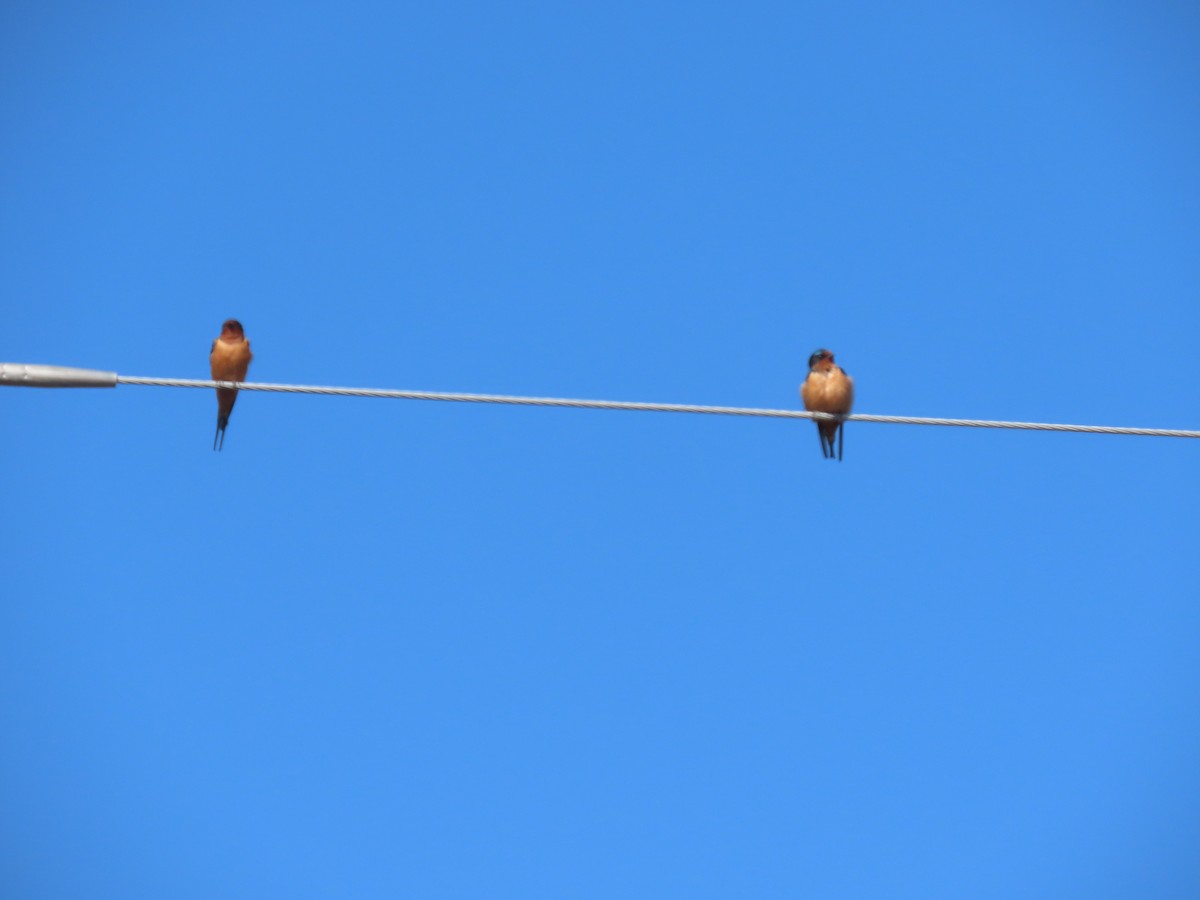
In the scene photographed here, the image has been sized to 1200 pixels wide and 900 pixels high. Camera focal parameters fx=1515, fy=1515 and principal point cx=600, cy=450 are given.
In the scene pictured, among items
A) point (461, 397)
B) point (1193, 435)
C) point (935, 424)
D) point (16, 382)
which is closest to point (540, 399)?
point (461, 397)

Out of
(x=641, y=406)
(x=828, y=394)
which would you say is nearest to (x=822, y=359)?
(x=828, y=394)

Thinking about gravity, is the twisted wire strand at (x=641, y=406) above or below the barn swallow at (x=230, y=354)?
below

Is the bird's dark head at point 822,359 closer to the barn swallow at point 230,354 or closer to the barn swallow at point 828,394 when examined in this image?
the barn swallow at point 828,394

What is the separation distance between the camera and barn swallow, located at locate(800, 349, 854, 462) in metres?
11.5

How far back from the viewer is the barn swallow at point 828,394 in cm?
1155

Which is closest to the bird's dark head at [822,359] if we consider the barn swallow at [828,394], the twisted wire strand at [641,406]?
the barn swallow at [828,394]

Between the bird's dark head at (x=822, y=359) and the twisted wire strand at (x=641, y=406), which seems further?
the bird's dark head at (x=822, y=359)

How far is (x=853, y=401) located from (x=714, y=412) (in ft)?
15.2

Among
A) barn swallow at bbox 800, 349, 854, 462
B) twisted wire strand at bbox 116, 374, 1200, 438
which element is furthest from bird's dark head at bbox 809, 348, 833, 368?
twisted wire strand at bbox 116, 374, 1200, 438

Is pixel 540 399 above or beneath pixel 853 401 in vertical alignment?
beneath

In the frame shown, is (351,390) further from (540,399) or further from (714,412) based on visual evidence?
(714,412)

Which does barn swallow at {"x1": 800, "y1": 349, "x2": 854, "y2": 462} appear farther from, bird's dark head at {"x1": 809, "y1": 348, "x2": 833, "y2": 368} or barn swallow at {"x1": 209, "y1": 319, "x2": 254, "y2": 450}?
barn swallow at {"x1": 209, "y1": 319, "x2": 254, "y2": 450}

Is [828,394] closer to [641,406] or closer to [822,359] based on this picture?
[822,359]

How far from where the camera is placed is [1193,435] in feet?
24.4
